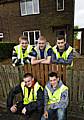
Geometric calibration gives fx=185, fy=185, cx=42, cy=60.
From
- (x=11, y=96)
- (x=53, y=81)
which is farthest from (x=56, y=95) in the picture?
(x=11, y=96)

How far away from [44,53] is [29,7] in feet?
45.8

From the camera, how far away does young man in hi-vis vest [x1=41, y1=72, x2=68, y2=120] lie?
12.2 feet

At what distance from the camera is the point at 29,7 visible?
696 inches

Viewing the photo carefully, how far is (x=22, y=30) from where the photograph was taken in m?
18.4

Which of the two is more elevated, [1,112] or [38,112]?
[38,112]

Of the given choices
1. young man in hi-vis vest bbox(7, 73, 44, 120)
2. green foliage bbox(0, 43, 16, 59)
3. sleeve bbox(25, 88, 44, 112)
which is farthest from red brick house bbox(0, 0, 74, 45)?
sleeve bbox(25, 88, 44, 112)

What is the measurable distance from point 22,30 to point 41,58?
14098 millimetres

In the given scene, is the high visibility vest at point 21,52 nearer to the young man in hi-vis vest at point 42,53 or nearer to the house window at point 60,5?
the young man in hi-vis vest at point 42,53

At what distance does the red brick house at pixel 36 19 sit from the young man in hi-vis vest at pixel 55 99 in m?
13.2

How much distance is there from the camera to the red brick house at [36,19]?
16.6 meters

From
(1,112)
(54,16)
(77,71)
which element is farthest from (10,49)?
(77,71)

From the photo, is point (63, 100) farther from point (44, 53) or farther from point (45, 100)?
point (44, 53)

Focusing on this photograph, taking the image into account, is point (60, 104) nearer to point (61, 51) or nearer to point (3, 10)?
point (61, 51)

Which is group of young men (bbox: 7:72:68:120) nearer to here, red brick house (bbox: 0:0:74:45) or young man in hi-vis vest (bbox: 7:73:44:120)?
young man in hi-vis vest (bbox: 7:73:44:120)
